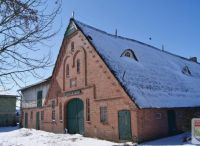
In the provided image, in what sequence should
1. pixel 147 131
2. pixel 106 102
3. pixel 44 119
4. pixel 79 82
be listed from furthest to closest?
1. pixel 44 119
2. pixel 79 82
3. pixel 106 102
4. pixel 147 131

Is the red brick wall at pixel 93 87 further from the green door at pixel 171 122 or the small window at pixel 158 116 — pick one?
the green door at pixel 171 122

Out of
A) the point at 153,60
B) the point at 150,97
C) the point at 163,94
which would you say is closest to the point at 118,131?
the point at 150,97

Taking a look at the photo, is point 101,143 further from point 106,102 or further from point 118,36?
point 118,36

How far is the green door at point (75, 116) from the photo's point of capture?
2192 cm

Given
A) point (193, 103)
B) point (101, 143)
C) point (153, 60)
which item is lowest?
point (101, 143)

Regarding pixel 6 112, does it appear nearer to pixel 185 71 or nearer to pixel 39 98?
pixel 39 98

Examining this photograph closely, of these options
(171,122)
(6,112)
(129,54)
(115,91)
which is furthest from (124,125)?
(6,112)

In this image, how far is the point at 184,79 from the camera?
25016 millimetres

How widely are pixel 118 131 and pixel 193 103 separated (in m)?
7.64

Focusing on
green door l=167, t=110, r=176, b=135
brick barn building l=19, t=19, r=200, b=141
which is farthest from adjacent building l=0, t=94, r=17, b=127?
green door l=167, t=110, r=176, b=135

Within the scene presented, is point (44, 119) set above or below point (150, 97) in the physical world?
below

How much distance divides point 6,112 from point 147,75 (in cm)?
2703

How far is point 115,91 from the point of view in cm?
1822

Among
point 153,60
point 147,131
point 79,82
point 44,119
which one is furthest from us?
point 44,119
